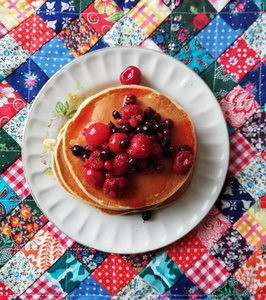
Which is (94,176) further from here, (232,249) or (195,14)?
(195,14)

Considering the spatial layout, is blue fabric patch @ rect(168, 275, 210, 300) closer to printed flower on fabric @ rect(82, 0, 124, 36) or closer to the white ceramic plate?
the white ceramic plate

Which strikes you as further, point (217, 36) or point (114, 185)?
point (217, 36)

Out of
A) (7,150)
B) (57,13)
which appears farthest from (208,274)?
(57,13)

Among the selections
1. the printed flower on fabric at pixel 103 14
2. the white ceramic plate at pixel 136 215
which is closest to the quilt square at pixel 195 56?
the white ceramic plate at pixel 136 215

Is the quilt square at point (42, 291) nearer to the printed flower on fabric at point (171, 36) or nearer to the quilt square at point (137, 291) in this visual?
the quilt square at point (137, 291)

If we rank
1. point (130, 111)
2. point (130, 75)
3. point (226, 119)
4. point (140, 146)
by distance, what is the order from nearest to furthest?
1. point (140, 146)
2. point (130, 111)
3. point (130, 75)
4. point (226, 119)

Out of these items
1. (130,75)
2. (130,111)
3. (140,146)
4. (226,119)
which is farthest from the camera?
(226,119)
